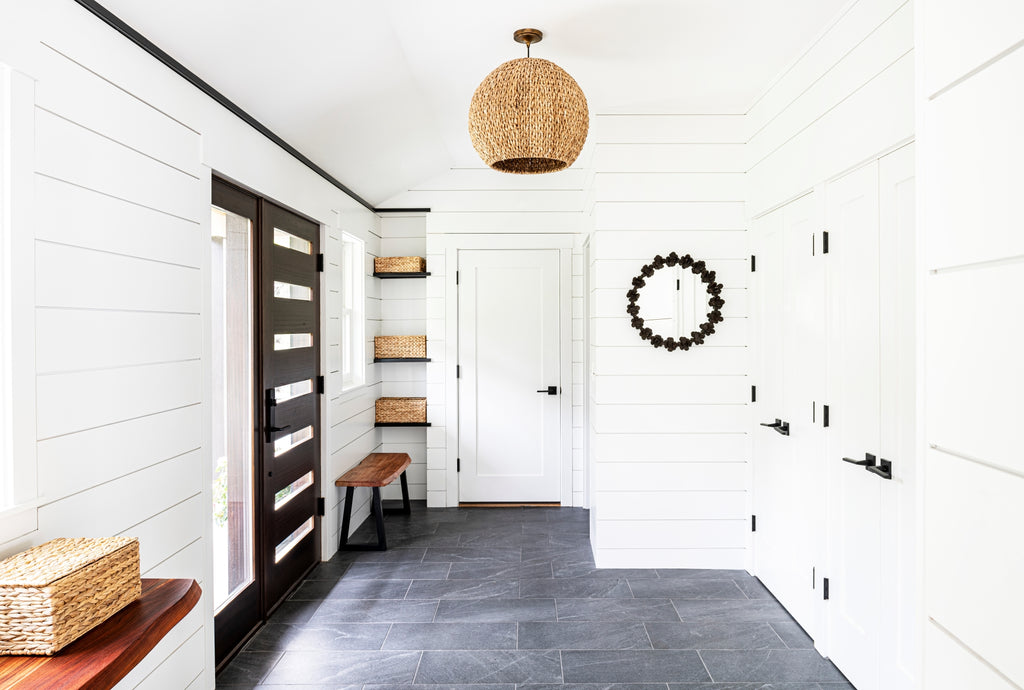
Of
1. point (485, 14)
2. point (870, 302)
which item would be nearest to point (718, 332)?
point (870, 302)

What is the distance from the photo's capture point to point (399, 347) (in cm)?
472

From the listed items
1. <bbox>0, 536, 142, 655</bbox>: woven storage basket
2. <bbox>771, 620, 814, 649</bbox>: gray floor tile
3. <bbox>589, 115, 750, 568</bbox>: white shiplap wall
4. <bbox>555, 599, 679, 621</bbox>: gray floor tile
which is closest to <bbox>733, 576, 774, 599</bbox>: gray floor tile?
<bbox>589, 115, 750, 568</bbox>: white shiplap wall

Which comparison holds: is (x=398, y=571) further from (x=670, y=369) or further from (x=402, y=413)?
(x=670, y=369)

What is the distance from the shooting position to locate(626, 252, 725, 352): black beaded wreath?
3.41m

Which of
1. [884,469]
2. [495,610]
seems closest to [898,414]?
[884,469]

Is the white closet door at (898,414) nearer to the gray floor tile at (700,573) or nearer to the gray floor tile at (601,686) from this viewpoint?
the gray floor tile at (601,686)

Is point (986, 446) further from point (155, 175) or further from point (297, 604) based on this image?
point (297, 604)

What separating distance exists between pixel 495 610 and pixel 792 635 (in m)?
1.38

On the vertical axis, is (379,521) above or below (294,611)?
above

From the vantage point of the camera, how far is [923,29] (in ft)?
3.73

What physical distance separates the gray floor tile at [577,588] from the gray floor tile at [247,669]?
126 cm

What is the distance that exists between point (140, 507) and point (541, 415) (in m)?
3.19

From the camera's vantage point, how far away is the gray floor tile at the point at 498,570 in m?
3.42

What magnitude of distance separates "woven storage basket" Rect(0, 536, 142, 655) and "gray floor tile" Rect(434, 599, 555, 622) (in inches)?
72.2
